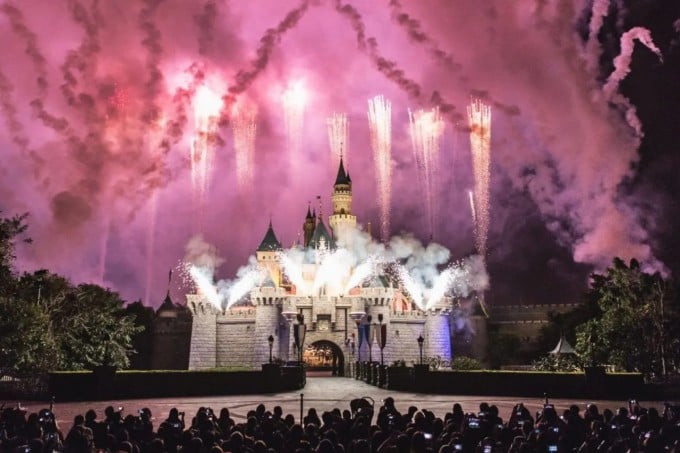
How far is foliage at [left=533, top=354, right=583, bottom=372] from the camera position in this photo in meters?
45.0

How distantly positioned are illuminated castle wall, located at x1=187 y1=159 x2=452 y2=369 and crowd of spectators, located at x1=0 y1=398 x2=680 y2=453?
171 ft

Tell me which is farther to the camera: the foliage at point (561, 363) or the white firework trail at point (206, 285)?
the white firework trail at point (206, 285)

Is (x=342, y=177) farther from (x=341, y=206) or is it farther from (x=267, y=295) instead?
(x=267, y=295)

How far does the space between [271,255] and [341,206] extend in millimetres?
10607

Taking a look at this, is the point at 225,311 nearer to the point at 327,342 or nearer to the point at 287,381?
the point at 327,342

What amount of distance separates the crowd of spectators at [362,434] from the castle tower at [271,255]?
6773 cm

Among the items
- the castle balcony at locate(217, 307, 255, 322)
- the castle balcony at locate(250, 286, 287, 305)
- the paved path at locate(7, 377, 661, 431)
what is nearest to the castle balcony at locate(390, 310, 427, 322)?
the castle balcony at locate(250, 286, 287, 305)

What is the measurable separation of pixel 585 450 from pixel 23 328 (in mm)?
30123

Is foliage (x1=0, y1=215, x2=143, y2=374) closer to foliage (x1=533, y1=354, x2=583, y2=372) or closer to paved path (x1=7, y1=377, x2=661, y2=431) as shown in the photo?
paved path (x1=7, y1=377, x2=661, y2=431)

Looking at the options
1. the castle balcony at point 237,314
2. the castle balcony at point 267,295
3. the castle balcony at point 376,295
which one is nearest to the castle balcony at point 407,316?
the castle balcony at point 376,295

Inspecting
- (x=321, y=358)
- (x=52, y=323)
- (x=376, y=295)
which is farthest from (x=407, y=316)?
(x=52, y=323)

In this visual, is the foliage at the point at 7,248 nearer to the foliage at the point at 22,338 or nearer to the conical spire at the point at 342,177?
the foliage at the point at 22,338

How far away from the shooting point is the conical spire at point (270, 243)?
272 ft

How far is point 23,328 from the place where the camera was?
109 feet
